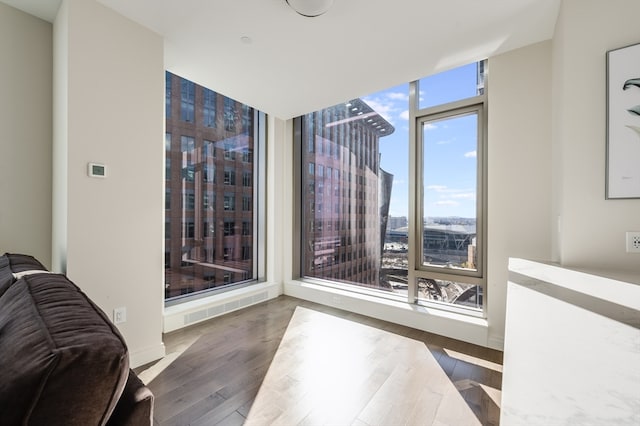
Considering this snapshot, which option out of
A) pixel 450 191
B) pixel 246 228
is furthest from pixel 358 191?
pixel 246 228

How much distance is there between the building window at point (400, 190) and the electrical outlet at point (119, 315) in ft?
8.57

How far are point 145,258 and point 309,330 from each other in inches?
68.4

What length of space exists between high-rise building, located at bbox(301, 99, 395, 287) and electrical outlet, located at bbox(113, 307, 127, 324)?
2604 mm

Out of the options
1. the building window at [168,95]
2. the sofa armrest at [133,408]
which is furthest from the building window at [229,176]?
the sofa armrest at [133,408]

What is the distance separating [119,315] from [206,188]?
67.3 inches

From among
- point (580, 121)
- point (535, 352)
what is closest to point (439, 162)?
point (580, 121)

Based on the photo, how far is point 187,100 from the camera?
10.8 feet

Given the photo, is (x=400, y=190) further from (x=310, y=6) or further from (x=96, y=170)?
(x=96, y=170)

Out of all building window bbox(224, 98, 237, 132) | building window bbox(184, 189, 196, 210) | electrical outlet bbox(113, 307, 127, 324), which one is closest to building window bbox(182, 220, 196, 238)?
building window bbox(184, 189, 196, 210)

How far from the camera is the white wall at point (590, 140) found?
1.70 meters

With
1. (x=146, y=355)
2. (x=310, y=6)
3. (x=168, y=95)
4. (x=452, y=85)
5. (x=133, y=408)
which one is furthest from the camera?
(x=168, y=95)

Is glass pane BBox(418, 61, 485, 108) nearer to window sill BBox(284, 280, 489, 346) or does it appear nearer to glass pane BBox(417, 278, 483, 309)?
glass pane BBox(417, 278, 483, 309)

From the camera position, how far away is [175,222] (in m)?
3.22

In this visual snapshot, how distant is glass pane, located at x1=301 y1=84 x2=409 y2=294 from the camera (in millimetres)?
3436
